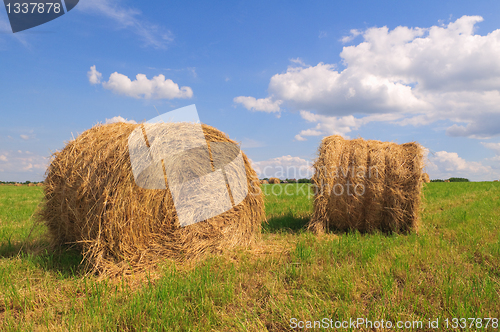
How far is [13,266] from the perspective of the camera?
4496 millimetres

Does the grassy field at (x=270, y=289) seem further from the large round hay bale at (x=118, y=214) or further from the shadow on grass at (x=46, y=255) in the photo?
the large round hay bale at (x=118, y=214)

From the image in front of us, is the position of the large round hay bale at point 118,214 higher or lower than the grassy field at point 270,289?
higher

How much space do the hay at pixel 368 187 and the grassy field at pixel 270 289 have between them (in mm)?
1147

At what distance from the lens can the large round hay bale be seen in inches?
174

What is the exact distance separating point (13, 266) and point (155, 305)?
292 centimetres

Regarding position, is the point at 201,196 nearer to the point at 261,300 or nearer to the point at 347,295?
the point at 261,300

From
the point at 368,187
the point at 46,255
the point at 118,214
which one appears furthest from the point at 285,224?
the point at 46,255

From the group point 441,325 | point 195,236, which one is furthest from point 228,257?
point 441,325

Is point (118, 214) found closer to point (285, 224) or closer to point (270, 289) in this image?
point (270, 289)

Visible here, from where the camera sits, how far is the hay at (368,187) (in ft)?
21.3

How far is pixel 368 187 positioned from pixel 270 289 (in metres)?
3.94

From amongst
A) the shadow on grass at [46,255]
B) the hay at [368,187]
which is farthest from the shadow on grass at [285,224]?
the shadow on grass at [46,255]

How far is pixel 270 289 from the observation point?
3.59m

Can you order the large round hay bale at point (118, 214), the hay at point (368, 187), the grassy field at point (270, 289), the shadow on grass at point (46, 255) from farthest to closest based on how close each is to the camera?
1. the hay at point (368, 187)
2. the shadow on grass at point (46, 255)
3. the large round hay bale at point (118, 214)
4. the grassy field at point (270, 289)
